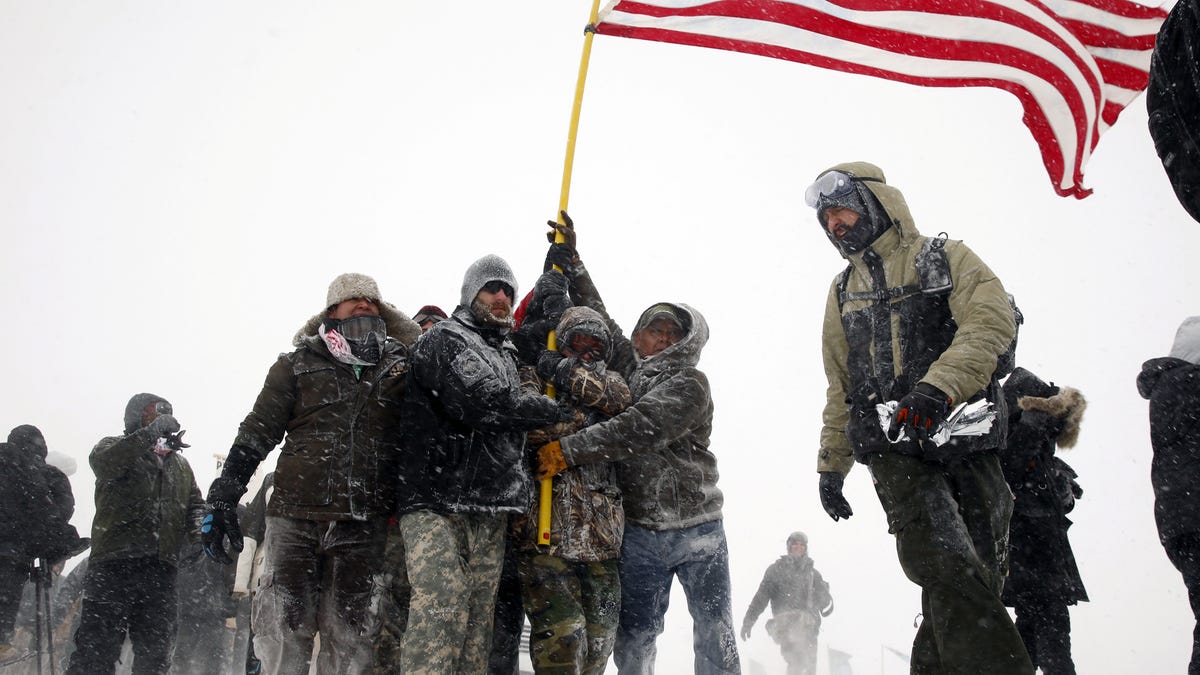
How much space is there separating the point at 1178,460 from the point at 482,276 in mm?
3273

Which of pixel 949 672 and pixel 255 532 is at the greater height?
pixel 255 532

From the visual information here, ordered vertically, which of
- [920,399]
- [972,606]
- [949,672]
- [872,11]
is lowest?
[949,672]

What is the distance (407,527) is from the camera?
3.40 metres

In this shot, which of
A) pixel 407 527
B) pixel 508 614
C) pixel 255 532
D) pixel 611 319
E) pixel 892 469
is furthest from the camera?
pixel 255 532

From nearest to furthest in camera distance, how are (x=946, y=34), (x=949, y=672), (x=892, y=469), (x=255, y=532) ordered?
1. (x=949, y=672)
2. (x=892, y=469)
3. (x=946, y=34)
4. (x=255, y=532)

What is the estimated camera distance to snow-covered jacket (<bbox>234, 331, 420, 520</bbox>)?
3.84 m

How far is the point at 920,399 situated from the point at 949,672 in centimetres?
90

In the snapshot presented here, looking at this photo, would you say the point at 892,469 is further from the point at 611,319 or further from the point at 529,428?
the point at 611,319

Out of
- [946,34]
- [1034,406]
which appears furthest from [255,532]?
[946,34]

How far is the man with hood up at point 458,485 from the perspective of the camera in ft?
10.5

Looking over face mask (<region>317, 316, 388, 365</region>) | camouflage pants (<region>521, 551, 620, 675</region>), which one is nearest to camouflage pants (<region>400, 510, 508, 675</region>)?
camouflage pants (<region>521, 551, 620, 675</region>)

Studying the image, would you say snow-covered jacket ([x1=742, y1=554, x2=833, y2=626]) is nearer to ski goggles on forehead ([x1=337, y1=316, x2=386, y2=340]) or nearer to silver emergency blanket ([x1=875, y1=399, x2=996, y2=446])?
ski goggles on forehead ([x1=337, y1=316, x2=386, y2=340])

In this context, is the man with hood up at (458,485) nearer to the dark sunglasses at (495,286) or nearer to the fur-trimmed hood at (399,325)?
the dark sunglasses at (495,286)

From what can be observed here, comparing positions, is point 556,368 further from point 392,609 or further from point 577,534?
point 392,609
